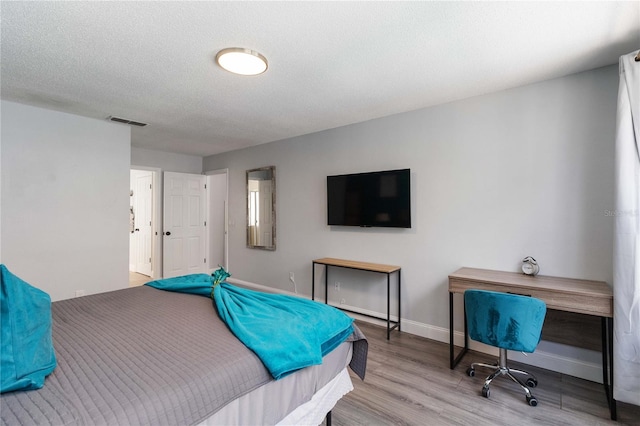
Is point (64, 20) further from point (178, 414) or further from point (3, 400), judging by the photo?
point (178, 414)

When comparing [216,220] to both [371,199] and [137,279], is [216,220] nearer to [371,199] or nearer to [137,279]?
[137,279]

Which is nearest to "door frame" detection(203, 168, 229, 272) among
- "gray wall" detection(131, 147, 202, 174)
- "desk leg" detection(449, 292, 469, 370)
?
"gray wall" detection(131, 147, 202, 174)

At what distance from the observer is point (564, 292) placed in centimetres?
219

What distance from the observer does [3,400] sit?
98cm

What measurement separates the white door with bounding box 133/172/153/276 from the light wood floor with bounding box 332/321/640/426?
4951mm

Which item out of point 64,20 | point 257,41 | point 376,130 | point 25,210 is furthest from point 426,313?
point 25,210

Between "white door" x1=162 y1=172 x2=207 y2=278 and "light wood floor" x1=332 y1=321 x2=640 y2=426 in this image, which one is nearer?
"light wood floor" x1=332 y1=321 x2=640 y2=426

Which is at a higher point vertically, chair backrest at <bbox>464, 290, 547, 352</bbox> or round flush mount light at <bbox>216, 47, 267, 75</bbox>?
round flush mount light at <bbox>216, 47, 267, 75</bbox>

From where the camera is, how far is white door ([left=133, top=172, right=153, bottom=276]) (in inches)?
227

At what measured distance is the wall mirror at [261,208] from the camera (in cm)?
486

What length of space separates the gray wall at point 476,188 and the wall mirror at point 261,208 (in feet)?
1.83

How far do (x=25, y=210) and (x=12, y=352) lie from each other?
305 centimetres

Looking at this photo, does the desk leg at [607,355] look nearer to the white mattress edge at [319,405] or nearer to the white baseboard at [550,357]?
the white baseboard at [550,357]

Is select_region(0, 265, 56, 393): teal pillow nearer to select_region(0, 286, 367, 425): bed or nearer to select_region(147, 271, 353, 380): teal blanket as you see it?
select_region(0, 286, 367, 425): bed
